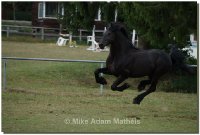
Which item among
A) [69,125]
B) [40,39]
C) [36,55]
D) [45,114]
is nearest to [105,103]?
[45,114]

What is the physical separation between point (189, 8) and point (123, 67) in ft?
5.08

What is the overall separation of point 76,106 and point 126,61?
337cm

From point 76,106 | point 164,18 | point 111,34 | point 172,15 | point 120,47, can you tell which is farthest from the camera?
point 76,106

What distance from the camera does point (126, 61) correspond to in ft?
31.1

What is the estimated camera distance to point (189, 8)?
8.68m

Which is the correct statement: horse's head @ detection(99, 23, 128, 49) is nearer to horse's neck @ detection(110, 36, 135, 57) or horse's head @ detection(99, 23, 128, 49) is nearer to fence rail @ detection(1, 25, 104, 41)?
horse's neck @ detection(110, 36, 135, 57)

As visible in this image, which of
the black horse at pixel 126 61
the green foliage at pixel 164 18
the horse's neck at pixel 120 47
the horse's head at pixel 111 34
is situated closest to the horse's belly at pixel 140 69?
the black horse at pixel 126 61

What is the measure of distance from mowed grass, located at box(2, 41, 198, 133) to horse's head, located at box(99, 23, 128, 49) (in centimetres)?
150

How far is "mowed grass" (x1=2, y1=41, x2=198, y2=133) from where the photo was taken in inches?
393

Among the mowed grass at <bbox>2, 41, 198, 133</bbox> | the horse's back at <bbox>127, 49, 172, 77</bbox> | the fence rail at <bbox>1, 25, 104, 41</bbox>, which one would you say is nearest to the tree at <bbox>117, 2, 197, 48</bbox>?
the horse's back at <bbox>127, 49, 172, 77</bbox>

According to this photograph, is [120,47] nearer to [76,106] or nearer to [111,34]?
[111,34]

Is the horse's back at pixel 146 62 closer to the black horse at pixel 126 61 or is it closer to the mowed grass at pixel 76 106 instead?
the black horse at pixel 126 61

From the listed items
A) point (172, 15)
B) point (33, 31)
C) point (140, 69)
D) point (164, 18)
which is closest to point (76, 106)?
point (140, 69)

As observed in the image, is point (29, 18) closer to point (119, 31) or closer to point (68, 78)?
point (68, 78)
